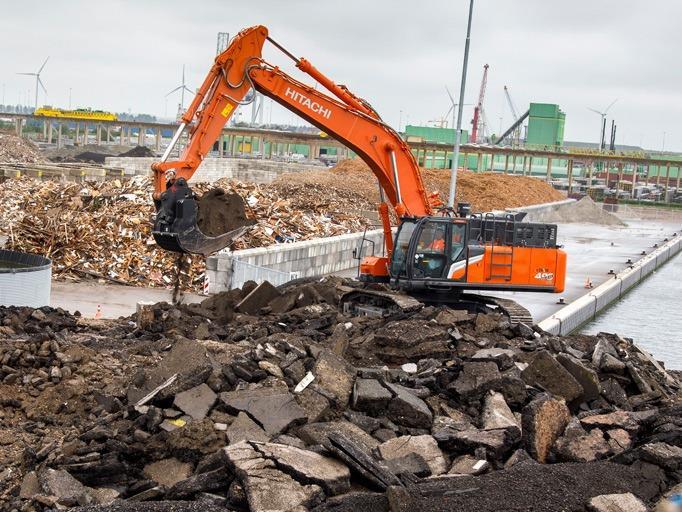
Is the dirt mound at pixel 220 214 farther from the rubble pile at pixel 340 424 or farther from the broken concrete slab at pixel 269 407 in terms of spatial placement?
the broken concrete slab at pixel 269 407

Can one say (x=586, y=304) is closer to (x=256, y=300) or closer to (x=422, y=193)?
(x=422, y=193)

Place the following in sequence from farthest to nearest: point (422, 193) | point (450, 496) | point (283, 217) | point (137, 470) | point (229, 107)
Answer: point (283, 217), point (422, 193), point (229, 107), point (137, 470), point (450, 496)

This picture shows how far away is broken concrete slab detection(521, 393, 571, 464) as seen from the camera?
9719 mm

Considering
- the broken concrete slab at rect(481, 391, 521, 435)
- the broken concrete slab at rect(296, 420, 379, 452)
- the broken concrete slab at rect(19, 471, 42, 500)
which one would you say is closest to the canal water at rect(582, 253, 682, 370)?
the broken concrete slab at rect(481, 391, 521, 435)

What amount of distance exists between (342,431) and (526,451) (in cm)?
181

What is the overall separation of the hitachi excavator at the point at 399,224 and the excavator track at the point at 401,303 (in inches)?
1.1

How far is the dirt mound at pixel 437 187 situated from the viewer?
41.2m

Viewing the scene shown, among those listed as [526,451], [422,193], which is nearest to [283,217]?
[422,193]

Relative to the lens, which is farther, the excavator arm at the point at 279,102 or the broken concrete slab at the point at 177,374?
the excavator arm at the point at 279,102

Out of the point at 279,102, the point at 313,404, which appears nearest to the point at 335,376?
the point at 313,404

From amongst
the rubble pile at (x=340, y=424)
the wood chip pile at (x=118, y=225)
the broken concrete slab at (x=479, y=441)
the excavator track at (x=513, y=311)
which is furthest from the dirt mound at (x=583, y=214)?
the broken concrete slab at (x=479, y=441)

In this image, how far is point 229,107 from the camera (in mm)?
16734

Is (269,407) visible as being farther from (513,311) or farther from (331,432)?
(513,311)

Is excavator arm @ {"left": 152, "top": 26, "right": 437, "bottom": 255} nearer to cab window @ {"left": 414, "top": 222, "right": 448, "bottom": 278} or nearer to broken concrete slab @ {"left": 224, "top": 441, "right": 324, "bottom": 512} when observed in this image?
cab window @ {"left": 414, "top": 222, "right": 448, "bottom": 278}
